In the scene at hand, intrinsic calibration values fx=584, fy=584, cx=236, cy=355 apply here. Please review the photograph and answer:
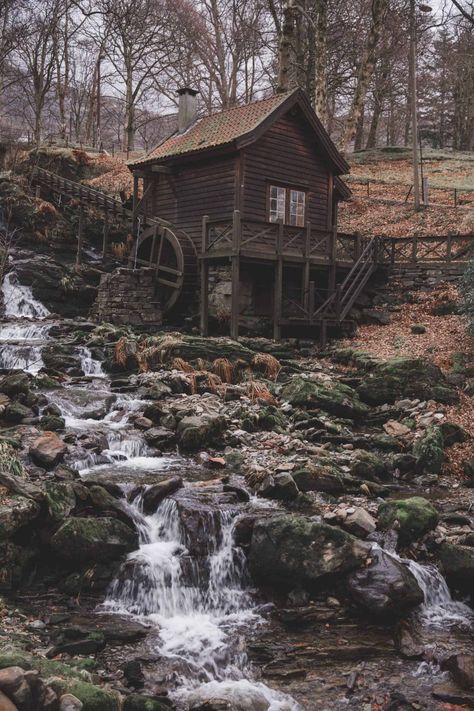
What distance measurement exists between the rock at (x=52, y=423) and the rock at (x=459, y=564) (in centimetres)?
645

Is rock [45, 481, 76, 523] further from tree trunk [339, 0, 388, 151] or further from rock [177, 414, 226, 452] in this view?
tree trunk [339, 0, 388, 151]

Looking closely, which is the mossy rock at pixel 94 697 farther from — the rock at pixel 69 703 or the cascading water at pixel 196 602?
the cascading water at pixel 196 602

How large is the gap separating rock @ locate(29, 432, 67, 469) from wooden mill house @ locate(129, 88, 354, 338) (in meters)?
8.94

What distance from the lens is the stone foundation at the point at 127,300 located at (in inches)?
776

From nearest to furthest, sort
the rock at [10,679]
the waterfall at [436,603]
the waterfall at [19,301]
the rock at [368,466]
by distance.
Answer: the rock at [10,679] < the waterfall at [436,603] < the rock at [368,466] < the waterfall at [19,301]

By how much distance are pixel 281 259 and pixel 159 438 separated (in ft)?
29.0

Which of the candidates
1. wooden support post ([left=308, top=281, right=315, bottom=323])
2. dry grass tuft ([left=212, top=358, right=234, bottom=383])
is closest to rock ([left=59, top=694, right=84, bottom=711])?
dry grass tuft ([left=212, top=358, right=234, bottom=383])

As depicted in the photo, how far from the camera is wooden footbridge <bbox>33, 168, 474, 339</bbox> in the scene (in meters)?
17.5

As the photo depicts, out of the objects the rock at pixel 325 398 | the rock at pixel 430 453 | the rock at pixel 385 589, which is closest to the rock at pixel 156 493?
the rock at pixel 385 589

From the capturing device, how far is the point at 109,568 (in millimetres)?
6465

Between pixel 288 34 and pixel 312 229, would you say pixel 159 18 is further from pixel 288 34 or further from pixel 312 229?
pixel 312 229

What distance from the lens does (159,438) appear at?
33.7ft

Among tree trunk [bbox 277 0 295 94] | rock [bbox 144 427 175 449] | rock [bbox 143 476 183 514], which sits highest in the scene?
tree trunk [bbox 277 0 295 94]

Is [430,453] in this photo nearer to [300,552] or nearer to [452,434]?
[452,434]
